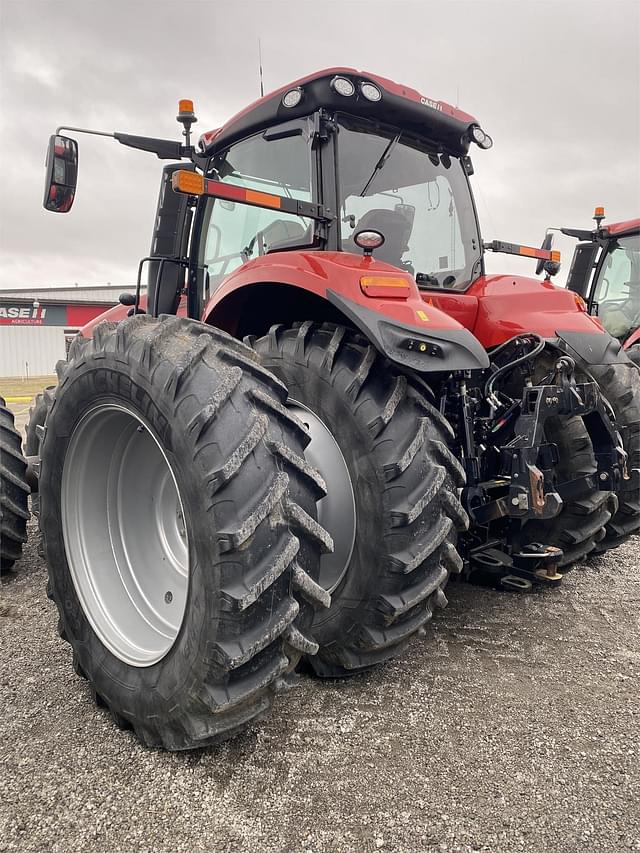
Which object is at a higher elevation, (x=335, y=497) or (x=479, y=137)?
(x=479, y=137)

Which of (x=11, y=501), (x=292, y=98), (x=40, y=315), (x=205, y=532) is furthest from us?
(x=40, y=315)

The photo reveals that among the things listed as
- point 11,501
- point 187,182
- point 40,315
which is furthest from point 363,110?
point 40,315

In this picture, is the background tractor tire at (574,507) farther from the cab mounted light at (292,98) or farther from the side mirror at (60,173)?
the side mirror at (60,173)

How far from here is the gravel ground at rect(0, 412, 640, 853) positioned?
4.97 ft

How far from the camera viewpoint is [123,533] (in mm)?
2348

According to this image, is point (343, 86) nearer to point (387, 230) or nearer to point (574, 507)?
point (387, 230)

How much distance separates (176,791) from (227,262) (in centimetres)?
239

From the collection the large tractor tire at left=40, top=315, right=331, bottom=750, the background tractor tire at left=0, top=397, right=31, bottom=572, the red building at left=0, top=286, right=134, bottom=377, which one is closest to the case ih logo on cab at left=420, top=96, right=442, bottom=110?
the large tractor tire at left=40, top=315, right=331, bottom=750

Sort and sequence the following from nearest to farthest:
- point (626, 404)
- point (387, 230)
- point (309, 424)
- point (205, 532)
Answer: point (205, 532)
point (309, 424)
point (387, 230)
point (626, 404)

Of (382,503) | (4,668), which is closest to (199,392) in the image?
(382,503)

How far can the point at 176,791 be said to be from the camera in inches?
64.9

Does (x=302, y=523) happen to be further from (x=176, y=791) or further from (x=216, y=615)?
(x=176, y=791)

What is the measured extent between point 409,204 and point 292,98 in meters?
0.75

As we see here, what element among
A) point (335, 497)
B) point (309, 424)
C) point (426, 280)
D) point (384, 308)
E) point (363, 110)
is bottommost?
point (335, 497)
